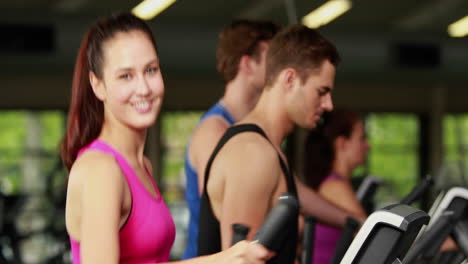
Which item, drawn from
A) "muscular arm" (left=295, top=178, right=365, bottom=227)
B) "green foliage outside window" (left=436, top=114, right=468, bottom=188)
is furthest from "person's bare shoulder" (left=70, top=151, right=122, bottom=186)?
"green foliage outside window" (left=436, top=114, right=468, bottom=188)

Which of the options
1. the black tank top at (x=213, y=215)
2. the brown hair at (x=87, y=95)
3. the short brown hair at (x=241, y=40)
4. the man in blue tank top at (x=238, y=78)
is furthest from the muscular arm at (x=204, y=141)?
the brown hair at (x=87, y=95)

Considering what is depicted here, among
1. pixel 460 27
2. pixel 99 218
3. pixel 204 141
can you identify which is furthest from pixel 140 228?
pixel 460 27

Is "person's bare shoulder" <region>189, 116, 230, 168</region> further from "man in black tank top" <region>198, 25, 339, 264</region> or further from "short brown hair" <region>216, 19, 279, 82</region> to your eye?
"man in black tank top" <region>198, 25, 339, 264</region>

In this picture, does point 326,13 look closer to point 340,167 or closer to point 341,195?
point 340,167

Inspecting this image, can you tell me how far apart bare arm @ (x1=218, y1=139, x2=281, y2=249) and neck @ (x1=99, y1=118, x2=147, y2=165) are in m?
0.36

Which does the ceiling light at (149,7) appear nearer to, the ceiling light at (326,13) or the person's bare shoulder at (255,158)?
the ceiling light at (326,13)

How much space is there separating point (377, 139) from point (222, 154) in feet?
33.1

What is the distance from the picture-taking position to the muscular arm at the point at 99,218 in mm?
1308

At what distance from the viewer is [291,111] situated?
6.66ft

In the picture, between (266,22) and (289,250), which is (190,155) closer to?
(266,22)

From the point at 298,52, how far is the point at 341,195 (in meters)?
1.15

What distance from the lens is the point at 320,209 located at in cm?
258

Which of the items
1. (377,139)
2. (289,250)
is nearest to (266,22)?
(289,250)

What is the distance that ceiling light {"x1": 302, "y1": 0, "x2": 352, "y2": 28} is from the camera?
426cm
